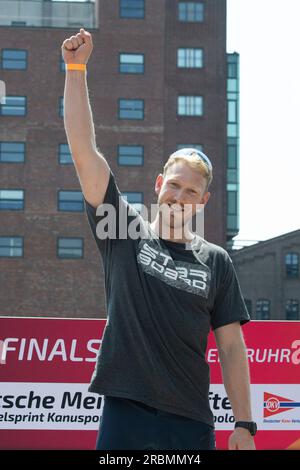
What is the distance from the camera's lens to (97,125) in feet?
218

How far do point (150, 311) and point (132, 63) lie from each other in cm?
6417

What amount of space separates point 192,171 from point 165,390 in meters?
0.92

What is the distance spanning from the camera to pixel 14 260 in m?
64.4

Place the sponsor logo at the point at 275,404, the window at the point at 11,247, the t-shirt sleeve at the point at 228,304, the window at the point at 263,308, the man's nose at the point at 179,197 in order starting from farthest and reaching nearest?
the window at the point at 263,308 < the window at the point at 11,247 < the sponsor logo at the point at 275,404 < the t-shirt sleeve at the point at 228,304 < the man's nose at the point at 179,197

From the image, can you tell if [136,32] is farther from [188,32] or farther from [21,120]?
[21,120]

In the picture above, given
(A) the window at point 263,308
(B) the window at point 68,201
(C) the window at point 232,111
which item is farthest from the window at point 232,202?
(B) the window at point 68,201

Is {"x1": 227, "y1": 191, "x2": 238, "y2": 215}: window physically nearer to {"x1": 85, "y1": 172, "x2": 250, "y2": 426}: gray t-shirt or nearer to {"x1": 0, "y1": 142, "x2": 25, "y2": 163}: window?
{"x1": 0, "y1": 142, "x2": 25, "y2": 163}: window

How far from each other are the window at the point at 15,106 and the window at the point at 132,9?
9.34 metres

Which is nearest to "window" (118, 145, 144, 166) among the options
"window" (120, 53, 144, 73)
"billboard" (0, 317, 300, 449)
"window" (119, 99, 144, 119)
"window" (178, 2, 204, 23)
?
"window" (119, 99, 144, 119)

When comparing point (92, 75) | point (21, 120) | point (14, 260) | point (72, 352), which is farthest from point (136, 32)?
point (72, 352)

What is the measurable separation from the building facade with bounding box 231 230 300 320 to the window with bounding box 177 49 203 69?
1596 cm

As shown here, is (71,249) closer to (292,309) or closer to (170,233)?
(292,309)

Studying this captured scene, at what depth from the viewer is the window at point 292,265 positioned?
78875 millimetres

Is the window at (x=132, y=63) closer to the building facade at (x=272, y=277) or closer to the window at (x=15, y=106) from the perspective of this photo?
the window at (x=15, y=106)
